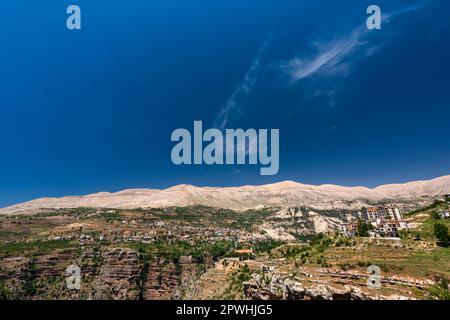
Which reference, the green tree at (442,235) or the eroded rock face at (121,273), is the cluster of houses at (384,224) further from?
the eroded rock face at (121,273)

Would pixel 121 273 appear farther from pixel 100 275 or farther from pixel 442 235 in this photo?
pixel 442 235

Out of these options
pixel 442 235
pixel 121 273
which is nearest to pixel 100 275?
pixel 121 273

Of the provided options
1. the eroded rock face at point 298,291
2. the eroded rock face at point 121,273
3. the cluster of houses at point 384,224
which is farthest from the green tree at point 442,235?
the eroded rock face at point 121,273

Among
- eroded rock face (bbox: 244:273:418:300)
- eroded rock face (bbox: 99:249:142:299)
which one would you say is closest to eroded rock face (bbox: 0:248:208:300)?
eroded rock face (bbox: 99:249:142:299)

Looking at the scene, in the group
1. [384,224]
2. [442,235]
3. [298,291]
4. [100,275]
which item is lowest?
[100,275]
